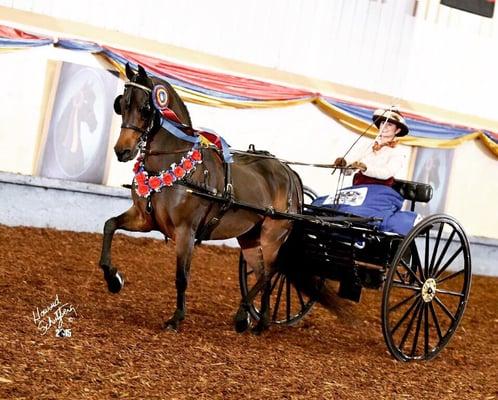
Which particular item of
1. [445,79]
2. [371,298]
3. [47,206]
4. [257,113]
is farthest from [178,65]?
[445,79]

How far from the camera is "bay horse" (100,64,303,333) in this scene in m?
6.06

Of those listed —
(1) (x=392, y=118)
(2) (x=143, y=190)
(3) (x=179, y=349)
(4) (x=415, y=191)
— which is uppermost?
(1) (x=392, y=118)

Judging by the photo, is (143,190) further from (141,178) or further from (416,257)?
(416,257)

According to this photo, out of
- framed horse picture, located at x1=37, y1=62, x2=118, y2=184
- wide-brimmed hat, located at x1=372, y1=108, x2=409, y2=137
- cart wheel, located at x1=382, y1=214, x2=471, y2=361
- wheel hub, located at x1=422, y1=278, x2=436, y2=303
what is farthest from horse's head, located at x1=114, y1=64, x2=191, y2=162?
framed horse picture, located at x1=37, y1=62, x2=118, y2=184

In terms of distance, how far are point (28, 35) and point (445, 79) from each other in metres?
6.85

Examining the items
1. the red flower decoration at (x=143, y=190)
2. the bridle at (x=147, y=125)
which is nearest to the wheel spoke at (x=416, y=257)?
the red flower decoration at (x=143, y=190)

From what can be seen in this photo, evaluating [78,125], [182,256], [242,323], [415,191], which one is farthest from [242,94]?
[182,256]

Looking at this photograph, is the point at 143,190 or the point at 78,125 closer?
the point at 143,190

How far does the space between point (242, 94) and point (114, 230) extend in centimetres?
577

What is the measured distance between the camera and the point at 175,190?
6227 millimetres

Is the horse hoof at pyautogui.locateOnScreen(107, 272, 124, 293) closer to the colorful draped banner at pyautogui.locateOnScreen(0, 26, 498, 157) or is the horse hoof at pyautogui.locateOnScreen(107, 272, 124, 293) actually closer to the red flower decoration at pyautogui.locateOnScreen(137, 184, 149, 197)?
the red flower decoration at pyautogui.locateOnScreen(137, 184, 149, 197)

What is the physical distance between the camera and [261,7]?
39.3ft

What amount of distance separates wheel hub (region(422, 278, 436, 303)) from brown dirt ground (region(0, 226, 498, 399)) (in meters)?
0.51

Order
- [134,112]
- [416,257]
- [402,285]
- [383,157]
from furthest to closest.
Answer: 1. [383,157]
2. [416,257]
3. [402,285]
4. [134,112]
